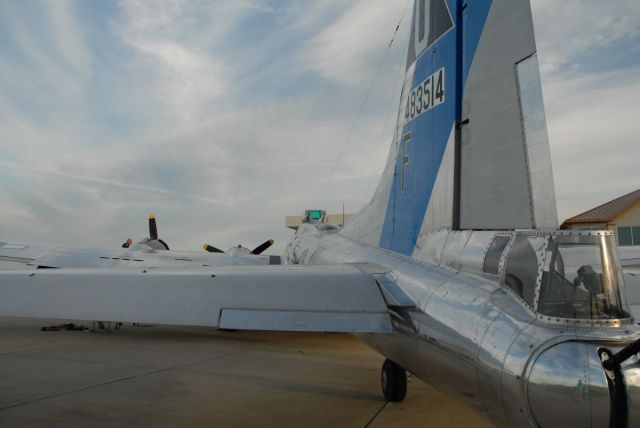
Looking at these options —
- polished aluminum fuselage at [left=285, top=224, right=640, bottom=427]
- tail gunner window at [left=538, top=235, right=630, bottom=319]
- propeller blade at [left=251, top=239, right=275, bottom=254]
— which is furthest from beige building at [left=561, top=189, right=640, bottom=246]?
tail gunner window at [left=538, top=235, right=630, bottom=319]

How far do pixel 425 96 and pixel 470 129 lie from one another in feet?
3.89

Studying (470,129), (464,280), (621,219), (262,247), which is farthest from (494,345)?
(621,219)

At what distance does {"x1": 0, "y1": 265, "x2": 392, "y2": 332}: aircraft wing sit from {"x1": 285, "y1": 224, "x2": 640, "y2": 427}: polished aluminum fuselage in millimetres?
496

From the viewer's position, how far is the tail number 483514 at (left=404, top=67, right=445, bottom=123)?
643 cm

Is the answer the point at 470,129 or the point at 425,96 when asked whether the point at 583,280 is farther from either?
the point at 425,96

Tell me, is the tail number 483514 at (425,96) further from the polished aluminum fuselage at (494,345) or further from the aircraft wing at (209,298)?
the aircraft wing at (209,298)

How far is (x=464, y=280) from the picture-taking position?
14.7 feet

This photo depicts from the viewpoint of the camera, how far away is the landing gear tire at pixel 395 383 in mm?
A: 7363

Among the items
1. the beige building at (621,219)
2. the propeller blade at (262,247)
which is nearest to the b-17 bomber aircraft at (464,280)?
the propeller blade at (262,247)

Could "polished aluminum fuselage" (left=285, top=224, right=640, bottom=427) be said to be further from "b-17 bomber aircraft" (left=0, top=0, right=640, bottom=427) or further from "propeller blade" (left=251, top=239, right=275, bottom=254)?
"propeller blade" (left=251, top=239, right=275, bottom=254)

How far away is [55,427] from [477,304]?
5.38 meters

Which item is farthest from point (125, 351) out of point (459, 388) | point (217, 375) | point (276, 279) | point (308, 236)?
point (459, 388)

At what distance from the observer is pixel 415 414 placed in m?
6.84

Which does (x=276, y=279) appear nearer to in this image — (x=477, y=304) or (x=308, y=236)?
(x=477, y=304)
